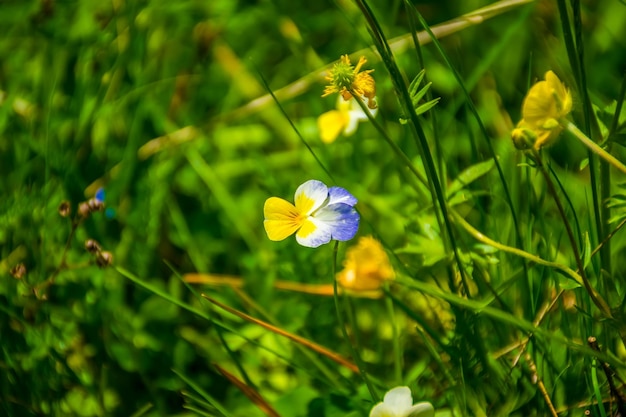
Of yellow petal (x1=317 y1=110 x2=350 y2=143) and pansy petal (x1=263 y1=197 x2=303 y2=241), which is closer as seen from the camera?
pansy petal (x1=263 y1=197 x2=303 y2=241)

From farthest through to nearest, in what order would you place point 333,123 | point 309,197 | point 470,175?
point 333,123 < point 470,175 < point 309,197

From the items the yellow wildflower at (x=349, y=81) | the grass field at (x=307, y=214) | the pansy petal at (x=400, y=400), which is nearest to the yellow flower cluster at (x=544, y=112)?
the grass field at (x=307, y=214)

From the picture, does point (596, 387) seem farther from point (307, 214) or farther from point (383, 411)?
point (307, 214)

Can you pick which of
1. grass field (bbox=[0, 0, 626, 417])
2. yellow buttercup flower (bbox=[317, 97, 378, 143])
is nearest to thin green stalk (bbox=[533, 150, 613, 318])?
grass field (bbox=[0, 0, 626, 417])

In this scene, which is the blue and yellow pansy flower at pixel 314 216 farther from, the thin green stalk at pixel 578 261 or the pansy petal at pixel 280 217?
the thin green stalk at pixel 578 261

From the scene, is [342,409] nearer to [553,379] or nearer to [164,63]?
[553,379]

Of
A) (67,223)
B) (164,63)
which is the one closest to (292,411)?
(67,223)

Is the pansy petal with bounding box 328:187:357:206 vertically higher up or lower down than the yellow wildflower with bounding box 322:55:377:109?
lower down

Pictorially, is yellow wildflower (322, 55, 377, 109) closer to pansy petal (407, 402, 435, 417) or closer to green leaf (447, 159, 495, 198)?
green leaf (447, 159, 495, 198)

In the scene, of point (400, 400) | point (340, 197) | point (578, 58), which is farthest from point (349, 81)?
point (400, 400)
